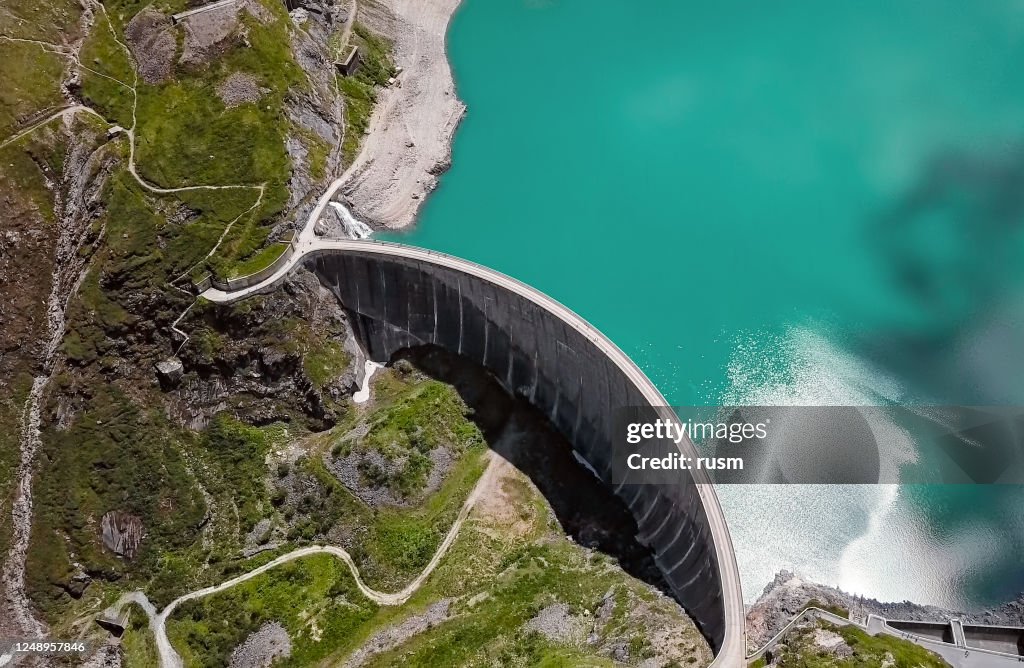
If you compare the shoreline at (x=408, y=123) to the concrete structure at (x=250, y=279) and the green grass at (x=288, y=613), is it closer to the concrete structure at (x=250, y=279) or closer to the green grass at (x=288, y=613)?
the concrete structure at (x=250, y=279)

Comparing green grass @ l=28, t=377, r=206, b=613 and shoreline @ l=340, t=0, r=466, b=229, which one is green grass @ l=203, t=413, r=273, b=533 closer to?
green grass @ l=28, t=377, r=206, b=613

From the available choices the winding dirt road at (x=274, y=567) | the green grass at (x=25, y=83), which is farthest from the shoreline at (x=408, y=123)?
the winding dirt road at (x=274, y=567)

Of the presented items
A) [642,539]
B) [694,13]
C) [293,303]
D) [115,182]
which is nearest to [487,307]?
[293,303]

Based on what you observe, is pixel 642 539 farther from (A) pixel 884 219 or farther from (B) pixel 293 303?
(A) pixel 884 219

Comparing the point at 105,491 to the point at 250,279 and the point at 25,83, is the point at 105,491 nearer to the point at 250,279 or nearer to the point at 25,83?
the point at 250,279

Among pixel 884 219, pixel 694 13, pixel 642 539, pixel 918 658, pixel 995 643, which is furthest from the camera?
pixel 694 13

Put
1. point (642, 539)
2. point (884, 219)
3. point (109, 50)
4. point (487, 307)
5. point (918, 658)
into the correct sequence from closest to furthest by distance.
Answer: point (918, 658) → point (642, 539) → point (487, 307) → point (109, 50) → point (884, 219)

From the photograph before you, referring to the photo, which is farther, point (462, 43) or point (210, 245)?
point (462, 43)
